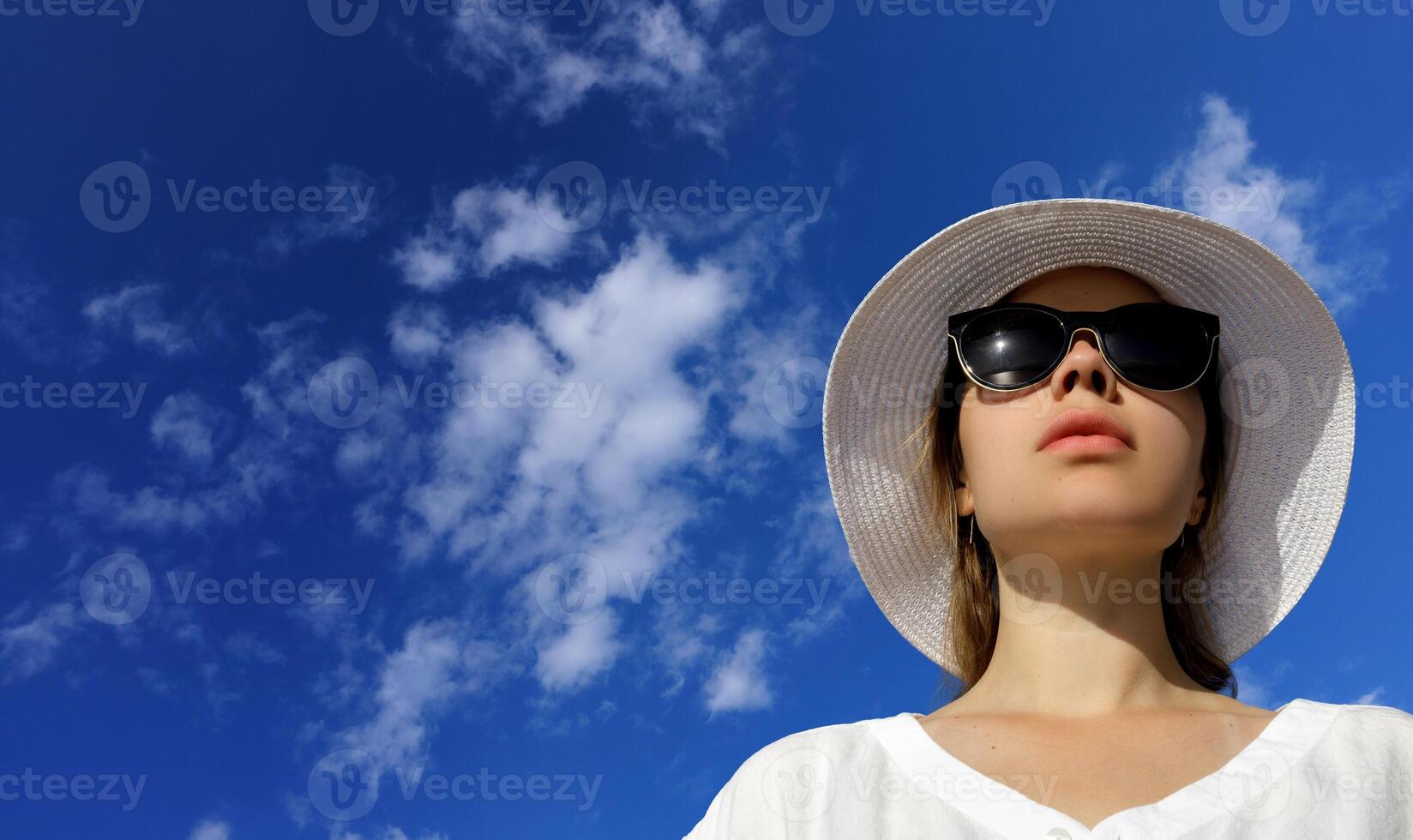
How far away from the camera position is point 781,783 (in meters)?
3.32

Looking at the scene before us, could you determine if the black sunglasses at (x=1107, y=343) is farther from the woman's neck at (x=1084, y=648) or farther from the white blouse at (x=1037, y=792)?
the white blouse at (x=1037, y=792)

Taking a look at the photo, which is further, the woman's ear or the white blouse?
the woman's ear

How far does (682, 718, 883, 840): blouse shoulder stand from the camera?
10.7ft

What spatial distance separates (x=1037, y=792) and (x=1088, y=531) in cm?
82

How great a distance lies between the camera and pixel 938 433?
13.9 feet

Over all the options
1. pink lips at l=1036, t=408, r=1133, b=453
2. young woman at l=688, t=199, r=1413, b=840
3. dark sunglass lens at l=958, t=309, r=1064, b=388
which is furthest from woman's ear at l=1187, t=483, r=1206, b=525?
dark sunglass lens at l=958, t=309, r=1064, b=388

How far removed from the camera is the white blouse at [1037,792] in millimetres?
2963

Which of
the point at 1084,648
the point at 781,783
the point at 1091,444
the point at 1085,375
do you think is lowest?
the point at 781,783

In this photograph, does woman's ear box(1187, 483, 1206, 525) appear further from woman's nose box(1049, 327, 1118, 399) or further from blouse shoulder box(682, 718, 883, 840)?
blouse shoulder box(682, 718, 883, 840)

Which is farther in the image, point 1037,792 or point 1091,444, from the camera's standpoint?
point 1091,444

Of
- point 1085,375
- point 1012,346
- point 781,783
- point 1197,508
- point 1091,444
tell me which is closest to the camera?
point 781,783

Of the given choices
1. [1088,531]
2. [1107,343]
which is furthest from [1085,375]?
[1088,531]

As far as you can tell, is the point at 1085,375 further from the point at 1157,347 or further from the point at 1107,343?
the point at 1157,347

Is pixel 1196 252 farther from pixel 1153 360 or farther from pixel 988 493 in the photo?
pixel 988 493
